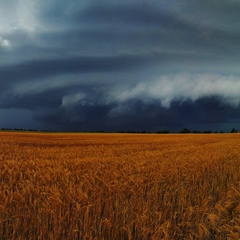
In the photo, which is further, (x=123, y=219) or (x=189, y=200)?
(x=189, y=200)

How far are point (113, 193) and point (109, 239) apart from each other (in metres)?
1.89

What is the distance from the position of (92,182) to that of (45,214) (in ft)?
6.33

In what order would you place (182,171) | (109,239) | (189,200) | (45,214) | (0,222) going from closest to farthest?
(109,239) < (0,222) < (45,214) < (189,200) < (182,171)

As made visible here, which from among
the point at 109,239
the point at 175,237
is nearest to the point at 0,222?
the point at 109,239

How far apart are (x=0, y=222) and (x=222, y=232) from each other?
139 inches

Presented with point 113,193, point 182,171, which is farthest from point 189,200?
point 182,171

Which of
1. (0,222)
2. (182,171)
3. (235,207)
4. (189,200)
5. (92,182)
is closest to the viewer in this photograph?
(0,222)

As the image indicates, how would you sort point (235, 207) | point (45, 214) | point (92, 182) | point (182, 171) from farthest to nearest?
point (182, 171), point (92, 182), point (235, 207), point (45, 214)

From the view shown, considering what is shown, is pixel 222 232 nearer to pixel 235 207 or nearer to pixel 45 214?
pixel 235 207

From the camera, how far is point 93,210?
229 inches

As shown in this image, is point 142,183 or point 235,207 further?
point 142,183

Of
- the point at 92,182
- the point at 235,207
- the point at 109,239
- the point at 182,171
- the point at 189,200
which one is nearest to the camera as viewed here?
the point at 109,239

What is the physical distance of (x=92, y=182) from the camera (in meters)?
7.50

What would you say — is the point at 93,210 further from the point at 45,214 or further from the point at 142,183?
the point at 142,183
